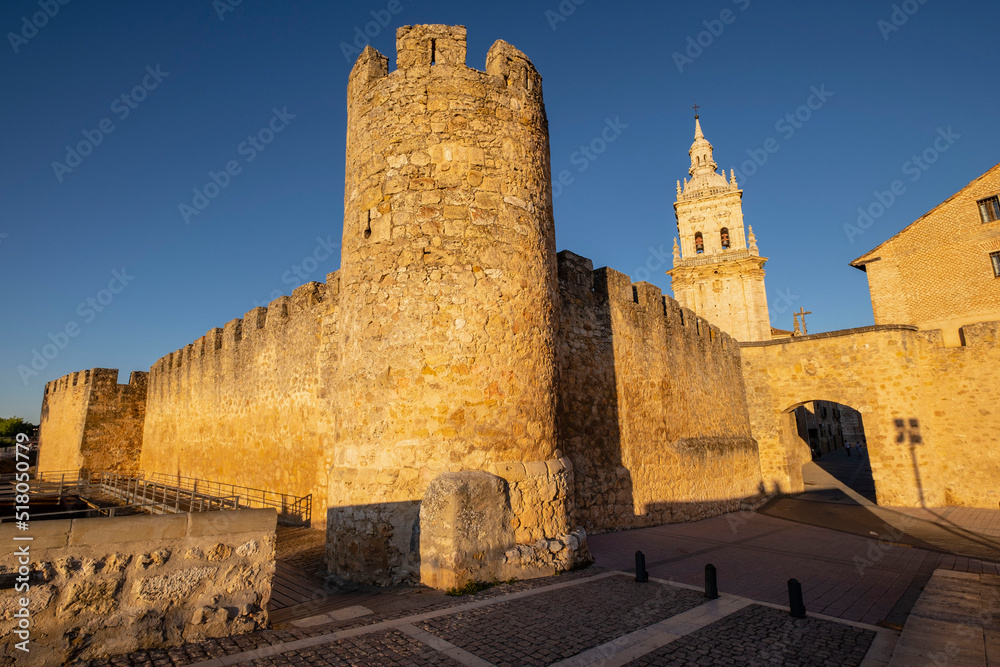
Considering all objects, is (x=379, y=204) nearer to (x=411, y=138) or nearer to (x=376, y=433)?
(x=411, y=138)

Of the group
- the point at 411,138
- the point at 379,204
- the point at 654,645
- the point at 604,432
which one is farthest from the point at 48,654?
the point at 604,432

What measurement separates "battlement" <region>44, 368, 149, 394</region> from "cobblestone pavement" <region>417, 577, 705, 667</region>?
1995cm

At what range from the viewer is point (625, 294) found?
1015 centimetres

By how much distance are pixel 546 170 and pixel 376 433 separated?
3.85m

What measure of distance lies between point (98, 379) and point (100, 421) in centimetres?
151

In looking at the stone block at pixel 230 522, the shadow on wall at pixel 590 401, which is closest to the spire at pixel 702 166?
the shadow on wall at pixel 590 401

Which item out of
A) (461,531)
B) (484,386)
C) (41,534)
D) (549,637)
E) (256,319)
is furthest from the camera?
(256,319)

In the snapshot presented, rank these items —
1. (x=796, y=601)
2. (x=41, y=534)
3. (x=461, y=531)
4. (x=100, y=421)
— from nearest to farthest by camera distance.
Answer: (x=41, y=534)
(x=796, y=601)
(x=461, y=531)
(x=100, y=421)

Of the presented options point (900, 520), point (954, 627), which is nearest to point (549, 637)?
point (954, 627)

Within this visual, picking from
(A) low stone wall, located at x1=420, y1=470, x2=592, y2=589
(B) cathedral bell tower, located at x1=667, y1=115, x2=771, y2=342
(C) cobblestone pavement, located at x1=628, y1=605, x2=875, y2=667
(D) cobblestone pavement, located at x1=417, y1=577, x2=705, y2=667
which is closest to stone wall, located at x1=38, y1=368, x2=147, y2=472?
(A) low stone wall, located at x1=420, y1=470, x2=592, y2=589

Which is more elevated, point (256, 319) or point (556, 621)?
point (256, 319)

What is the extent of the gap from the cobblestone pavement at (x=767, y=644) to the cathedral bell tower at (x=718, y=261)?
3434cm

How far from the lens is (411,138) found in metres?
5.81

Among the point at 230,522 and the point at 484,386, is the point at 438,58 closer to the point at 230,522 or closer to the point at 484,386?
the point at 484,386
